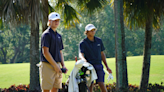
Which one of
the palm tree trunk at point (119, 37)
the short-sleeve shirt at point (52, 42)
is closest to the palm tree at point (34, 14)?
the palm tree trunk at point (119, 37)

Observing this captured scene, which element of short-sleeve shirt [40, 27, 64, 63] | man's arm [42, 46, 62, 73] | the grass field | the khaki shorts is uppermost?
short-sleeve shirt [40, 27, 64, 63]

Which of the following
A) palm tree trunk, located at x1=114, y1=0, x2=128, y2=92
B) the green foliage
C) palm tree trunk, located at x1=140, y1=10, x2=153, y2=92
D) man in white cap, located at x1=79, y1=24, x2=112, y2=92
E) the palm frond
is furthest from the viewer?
the green foliage

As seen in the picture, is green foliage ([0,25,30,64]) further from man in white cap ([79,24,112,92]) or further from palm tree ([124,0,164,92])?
man in white cap ([79,24,112,92])

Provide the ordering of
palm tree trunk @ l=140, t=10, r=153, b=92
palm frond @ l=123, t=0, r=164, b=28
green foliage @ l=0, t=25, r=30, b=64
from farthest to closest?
1. green foliage @ l=0, t=25, r=30, b=64
2. palm tree trunk @ l=140, t=10, r=153, b=92
3. palm frond @ l=123, t=0, r=164, b=28

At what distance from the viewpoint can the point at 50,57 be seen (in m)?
3.53

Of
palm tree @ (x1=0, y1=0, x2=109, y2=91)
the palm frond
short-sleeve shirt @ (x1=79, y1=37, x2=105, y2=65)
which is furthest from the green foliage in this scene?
short-sleeve shirt @ (x1=79, y1=37, x2=105, y2=65)

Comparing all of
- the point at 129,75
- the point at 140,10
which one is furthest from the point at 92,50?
the point at 129,75

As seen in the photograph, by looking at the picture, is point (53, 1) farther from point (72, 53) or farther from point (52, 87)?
point (72, 53)

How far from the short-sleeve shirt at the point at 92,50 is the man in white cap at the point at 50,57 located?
84 centimetres

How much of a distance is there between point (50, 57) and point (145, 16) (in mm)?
4692

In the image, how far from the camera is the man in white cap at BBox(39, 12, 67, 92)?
141 inches

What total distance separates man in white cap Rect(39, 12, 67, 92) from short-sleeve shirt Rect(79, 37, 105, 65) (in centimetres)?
84

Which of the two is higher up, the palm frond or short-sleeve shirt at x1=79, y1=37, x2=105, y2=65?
the palm frond

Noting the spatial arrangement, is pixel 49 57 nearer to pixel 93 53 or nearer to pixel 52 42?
pixel 52 42
